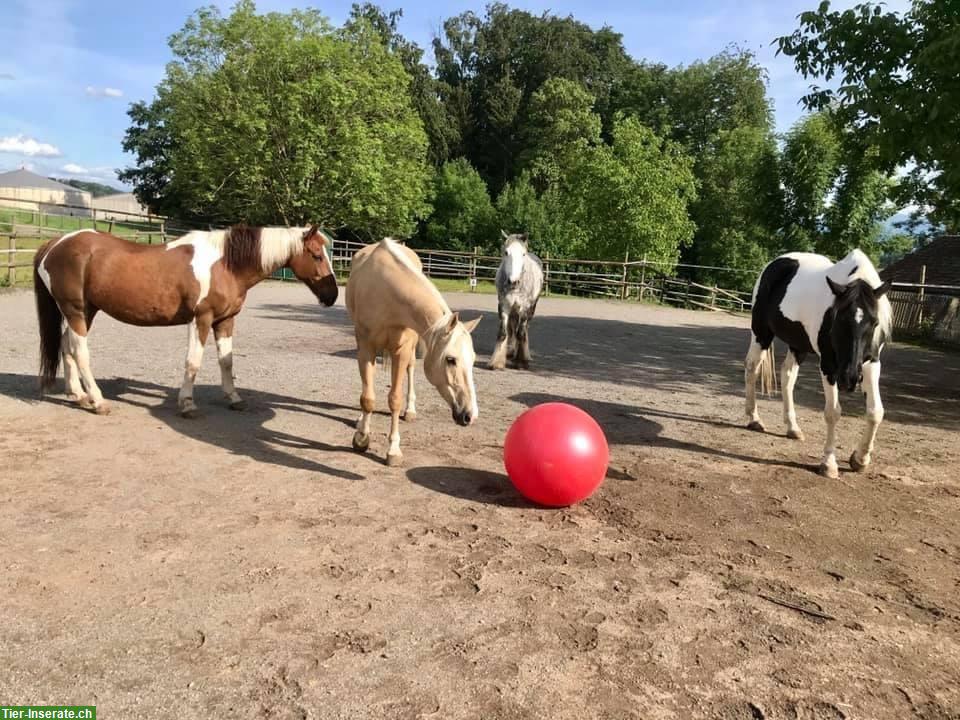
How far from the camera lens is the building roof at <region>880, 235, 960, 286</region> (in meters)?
24.4

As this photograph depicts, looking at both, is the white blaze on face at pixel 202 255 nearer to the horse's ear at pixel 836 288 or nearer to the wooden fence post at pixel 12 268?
the horse's ear at pixel 836 288

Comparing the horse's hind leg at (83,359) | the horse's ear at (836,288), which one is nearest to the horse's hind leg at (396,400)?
the horse's hind leg at (83,359)

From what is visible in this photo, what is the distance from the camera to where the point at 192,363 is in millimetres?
6230

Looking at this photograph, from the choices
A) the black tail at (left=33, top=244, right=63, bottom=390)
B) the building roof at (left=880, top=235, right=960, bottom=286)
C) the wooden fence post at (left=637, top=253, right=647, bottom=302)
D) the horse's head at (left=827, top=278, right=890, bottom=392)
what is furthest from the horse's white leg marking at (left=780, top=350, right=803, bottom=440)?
the building roof at (left=880, top=235, right=960, bottom=286)

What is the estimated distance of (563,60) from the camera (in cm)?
4812

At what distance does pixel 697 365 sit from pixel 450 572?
874 cm

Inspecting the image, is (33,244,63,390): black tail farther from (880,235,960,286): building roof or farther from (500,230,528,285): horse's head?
(880,235,960,286): building roof

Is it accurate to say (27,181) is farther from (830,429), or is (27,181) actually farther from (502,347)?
(830,429)

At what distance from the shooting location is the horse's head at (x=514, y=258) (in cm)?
923

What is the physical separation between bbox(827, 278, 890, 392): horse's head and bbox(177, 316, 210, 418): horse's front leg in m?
5.68

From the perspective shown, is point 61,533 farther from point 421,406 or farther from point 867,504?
point 867,504

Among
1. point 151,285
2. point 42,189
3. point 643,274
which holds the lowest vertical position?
point 151,285

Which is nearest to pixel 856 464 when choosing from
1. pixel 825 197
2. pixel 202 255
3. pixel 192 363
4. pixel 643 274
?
pixel 192 363

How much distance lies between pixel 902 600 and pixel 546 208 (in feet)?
120
